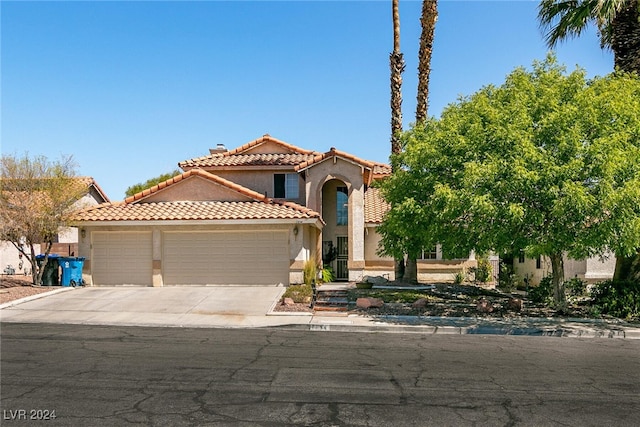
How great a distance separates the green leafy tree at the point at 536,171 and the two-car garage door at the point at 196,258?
6117 millimetres

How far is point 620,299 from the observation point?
1540 cm

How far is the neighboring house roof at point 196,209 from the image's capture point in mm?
19641

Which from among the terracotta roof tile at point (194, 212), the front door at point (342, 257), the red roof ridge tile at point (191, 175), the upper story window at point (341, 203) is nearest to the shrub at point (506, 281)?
the front door at point (342, 257)

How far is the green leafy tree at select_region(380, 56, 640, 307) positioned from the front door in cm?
964

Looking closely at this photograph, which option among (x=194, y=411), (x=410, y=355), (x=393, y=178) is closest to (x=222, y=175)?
(x=393, y=178)

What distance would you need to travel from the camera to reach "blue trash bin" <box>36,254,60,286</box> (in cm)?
1942

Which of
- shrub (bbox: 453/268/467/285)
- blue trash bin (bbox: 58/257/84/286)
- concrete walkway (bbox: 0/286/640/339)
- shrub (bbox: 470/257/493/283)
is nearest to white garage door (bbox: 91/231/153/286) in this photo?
blue trash bin (bbox: 58/257/84/286)

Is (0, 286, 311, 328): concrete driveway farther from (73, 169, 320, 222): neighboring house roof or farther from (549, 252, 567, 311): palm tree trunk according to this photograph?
(549, 252, 567, 311): palm tree trunk

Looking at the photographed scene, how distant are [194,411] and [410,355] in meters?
4.71

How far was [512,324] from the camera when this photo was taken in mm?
13844

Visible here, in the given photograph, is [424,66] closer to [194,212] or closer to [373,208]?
[373,208]

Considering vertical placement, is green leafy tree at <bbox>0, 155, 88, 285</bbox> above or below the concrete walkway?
above

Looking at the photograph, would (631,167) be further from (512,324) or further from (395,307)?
(395,307)

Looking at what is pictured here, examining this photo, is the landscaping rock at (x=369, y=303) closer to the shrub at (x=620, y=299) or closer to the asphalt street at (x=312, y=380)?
the asphalt street at (x=312, y=380)
